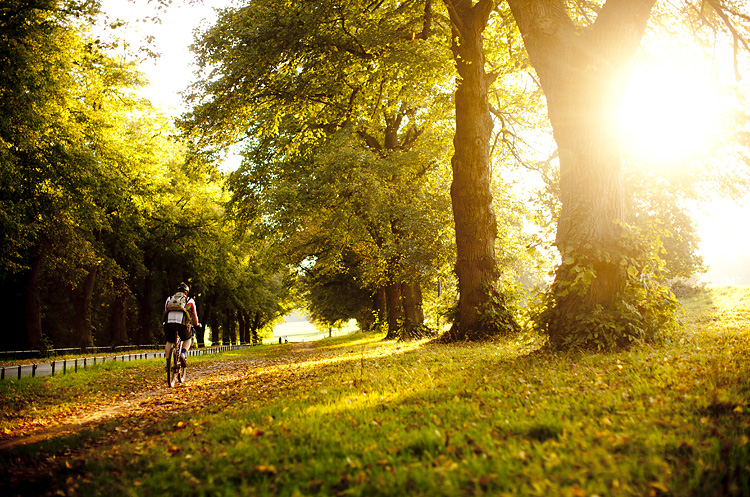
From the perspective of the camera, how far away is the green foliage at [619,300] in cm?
748

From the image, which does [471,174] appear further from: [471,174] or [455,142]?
[455,142]

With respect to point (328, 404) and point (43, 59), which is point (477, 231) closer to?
point (328, 404)

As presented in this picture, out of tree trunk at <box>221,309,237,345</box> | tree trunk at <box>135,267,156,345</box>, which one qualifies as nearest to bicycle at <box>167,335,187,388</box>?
tree trunk at <box>135,267,156,345</box>

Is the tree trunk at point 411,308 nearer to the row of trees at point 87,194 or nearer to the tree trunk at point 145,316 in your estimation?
the row of trees at point 87,194

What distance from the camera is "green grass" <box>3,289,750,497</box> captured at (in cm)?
→ 308

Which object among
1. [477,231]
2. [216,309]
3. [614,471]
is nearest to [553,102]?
[477,231]

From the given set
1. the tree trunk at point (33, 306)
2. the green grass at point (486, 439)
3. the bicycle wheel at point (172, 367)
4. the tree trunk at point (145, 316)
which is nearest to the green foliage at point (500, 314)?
the green grass at point (486, 439)

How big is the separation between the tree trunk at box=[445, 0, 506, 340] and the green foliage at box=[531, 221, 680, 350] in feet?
16.6

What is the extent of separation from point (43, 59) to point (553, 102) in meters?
17.1

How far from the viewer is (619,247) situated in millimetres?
7770

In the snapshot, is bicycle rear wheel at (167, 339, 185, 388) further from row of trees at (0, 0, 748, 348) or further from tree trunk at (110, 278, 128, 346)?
tree trunk at (110, 278, 128, 346)

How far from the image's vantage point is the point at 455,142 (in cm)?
1375

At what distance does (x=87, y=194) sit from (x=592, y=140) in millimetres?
20131

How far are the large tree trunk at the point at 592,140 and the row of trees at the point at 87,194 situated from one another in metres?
10.9
